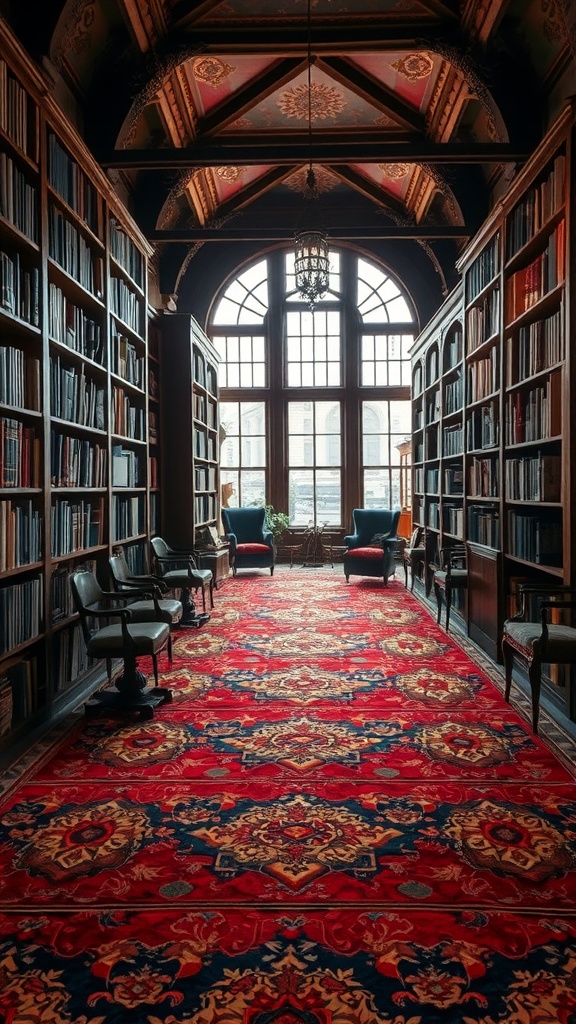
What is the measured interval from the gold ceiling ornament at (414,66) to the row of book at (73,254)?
396cm

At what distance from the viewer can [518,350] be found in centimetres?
510

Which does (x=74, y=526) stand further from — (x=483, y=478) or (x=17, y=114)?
(x=483, y=478)

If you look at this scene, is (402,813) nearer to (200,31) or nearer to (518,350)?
(518,350)

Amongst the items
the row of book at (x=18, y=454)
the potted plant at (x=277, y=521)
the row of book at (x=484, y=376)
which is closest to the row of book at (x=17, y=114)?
the row of book at (x=18, y=454)

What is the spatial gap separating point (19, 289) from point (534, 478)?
355 cm

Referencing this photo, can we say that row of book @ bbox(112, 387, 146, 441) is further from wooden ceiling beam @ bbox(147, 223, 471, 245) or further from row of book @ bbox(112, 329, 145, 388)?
wooden ceiling beam @ bbox(147, 223, 471, 245)

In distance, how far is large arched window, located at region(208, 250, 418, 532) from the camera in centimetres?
1278

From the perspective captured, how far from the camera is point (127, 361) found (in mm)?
6145

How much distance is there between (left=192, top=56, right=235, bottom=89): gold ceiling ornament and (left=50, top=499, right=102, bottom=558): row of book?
4.83 m

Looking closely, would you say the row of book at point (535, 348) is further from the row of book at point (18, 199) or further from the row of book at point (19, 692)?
the row of book at point (19, 692)

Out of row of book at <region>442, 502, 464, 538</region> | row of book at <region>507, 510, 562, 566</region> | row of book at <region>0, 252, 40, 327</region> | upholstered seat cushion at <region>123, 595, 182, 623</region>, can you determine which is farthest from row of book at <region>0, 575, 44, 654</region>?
row of book at <region>442, 502, 464, 538</region>

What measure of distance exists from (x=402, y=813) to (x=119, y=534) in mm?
3794

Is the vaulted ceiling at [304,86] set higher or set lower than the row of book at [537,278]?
higher

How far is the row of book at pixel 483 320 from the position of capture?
18.3 ft
